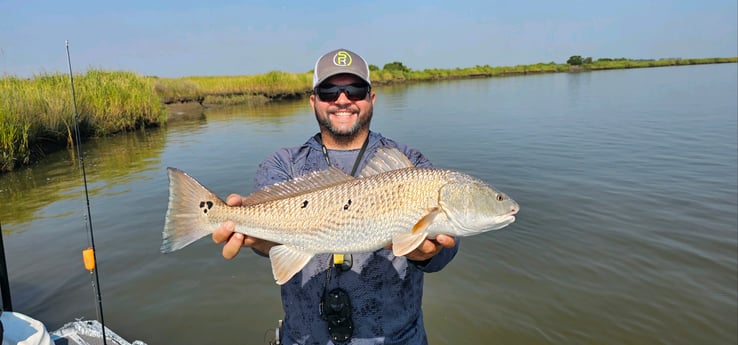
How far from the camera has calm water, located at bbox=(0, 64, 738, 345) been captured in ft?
18.0

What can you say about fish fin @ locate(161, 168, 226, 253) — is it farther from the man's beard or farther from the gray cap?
the gray cap

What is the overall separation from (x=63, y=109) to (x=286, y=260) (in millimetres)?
17760

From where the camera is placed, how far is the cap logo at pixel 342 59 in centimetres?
322

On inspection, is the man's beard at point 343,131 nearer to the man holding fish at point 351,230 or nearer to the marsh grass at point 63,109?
the man holding fish at point 351,230

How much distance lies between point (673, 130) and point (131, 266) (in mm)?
19711

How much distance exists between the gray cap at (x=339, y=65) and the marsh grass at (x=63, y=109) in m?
13.4

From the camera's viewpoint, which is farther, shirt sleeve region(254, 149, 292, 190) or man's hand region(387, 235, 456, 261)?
shirt sleeve region(254, 149, 292, 190)

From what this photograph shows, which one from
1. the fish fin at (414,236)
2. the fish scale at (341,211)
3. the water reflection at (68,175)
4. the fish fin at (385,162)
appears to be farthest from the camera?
the water reflection at (68,175)

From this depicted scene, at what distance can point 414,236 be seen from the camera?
242 centimetres

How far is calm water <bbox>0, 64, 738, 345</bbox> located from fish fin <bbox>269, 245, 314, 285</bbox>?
3.31 meters

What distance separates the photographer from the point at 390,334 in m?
2.81

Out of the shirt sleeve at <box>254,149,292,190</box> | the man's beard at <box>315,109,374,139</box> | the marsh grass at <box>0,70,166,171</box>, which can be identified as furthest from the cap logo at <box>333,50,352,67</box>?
the marsh grass at <box>0,70,166,171</box>

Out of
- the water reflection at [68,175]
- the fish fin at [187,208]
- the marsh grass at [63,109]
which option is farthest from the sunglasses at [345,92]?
the marsh grass at [63,109]

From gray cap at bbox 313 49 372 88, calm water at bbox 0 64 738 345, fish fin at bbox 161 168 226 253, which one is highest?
gray cap at bbox 313 49 372 88
